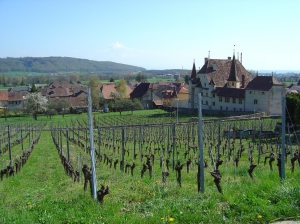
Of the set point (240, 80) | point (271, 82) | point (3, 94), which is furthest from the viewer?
point (3, 94)

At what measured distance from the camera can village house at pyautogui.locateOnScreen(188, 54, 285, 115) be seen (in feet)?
172

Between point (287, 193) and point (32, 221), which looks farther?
point (287, 193)

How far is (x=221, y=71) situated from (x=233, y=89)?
7.07m

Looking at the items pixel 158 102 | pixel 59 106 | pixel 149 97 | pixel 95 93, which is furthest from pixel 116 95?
pixel 59 106

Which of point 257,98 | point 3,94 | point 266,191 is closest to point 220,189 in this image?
point 266,191

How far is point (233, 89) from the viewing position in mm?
57562

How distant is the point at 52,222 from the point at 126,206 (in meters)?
1.61

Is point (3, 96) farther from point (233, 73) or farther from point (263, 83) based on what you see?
point (263, 83)

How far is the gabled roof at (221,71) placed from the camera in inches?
2437

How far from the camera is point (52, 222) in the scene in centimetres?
584

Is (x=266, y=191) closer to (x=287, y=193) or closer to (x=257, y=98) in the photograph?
(x=287, y=193)

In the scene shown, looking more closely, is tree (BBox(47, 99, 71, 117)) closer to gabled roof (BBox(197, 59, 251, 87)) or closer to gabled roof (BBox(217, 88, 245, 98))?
gabled roof (BBox(197, 59, 251, 87))

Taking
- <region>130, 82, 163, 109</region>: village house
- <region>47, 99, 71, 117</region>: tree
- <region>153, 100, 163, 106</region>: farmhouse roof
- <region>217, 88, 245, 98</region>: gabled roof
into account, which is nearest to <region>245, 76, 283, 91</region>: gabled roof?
<region>217, 88, 245, 98</region>: gabled roof

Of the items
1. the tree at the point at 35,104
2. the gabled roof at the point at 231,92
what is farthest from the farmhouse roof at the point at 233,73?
the tree at the point at 35,104
